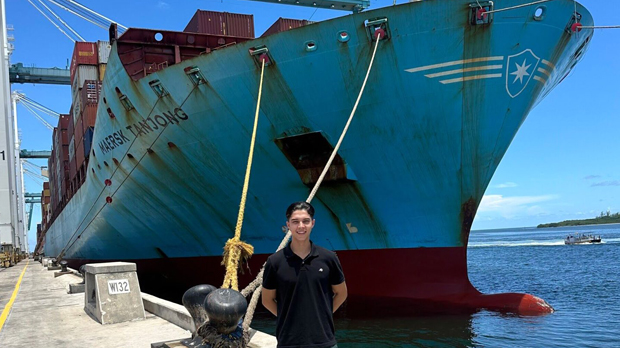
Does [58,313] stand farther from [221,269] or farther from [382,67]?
[382,67]

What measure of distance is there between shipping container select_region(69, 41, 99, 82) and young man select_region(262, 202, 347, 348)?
77.1 ft

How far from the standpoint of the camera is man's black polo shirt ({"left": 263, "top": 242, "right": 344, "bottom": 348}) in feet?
9.11

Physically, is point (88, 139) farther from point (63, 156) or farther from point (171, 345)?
point (171, 345)

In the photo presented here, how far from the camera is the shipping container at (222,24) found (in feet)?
54.0

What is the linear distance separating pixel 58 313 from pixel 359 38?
7295 mm

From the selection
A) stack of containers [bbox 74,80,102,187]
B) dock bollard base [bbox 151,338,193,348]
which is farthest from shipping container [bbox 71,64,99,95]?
dock bollard base [bbox 151,338,193,348]

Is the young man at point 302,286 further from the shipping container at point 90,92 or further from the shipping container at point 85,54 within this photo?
the shipping container at point 85,54

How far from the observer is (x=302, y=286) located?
2777 millimetres

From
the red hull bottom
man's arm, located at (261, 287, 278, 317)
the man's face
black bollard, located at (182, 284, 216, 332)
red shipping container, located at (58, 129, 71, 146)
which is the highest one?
red shipping container, located at (58, 129, 71, 146)

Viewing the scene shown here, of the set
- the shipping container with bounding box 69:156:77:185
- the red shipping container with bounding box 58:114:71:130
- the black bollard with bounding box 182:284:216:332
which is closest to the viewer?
the black bollard with bounding box 182:284:216:332

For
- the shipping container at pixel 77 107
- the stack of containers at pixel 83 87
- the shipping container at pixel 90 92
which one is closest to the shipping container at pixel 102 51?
the stack of containers at pixel 83 87

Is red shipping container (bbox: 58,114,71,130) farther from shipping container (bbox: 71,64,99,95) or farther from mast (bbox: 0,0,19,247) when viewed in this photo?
shipping container (bbox: 71,64,99,95)

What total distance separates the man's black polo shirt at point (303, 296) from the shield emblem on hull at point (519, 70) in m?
8.58

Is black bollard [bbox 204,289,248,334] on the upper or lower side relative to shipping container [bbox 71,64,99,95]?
lower
